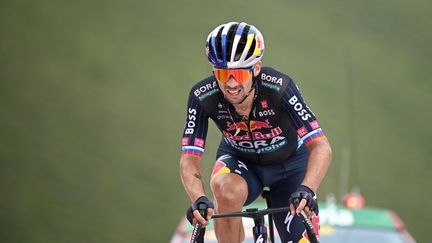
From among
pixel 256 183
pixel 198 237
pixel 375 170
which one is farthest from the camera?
pixel 375 170

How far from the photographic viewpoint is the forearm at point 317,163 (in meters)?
3.57

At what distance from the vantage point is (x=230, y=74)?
3598mm

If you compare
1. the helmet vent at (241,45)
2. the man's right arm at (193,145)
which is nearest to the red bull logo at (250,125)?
the man's right arm at (193,145)

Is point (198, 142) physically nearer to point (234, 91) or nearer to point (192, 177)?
point (192, 177)

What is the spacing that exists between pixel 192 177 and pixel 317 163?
1.92 feet

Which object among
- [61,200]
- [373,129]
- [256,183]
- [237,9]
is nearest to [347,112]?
[373,129]

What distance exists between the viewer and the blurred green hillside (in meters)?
7.96

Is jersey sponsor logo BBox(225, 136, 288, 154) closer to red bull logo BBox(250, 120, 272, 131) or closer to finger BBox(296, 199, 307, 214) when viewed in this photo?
red bull logo BBox(250, 120, 272, 131)

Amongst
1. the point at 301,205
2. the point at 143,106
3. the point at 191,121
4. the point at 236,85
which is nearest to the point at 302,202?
the point at 301,205

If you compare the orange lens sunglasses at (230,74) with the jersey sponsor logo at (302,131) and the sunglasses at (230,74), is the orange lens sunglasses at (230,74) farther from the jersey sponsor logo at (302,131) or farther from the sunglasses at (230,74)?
the jersey sponsor logo at (302,131)

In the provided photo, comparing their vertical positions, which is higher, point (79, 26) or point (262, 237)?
point (79, 26)

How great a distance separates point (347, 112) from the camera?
26.3 feet

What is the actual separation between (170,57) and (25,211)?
2157 mm

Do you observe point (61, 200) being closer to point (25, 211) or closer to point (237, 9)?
point (25, 211)
